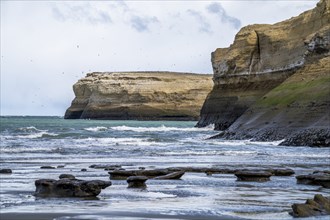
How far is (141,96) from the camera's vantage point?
184 m

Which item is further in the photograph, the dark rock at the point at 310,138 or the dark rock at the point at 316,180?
the dark rock at the point at 310,138

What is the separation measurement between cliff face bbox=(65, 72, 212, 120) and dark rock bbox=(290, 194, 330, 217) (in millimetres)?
162867

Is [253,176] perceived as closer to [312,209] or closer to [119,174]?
[119,174]

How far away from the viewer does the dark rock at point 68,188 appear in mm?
15969

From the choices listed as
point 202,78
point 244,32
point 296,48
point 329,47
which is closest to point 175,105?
point 202,78

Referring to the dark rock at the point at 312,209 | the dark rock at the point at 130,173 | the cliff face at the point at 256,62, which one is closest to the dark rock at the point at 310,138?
the cliff face at the point at 256,62

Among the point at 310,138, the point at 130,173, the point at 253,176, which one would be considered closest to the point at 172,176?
the point at 130,173

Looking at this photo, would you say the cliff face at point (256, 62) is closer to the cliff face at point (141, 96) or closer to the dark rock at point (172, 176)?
the dark rock at point (172, 176)

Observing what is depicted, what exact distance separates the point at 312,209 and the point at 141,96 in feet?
561

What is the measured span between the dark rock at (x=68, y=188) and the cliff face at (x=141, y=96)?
16030 centimetres

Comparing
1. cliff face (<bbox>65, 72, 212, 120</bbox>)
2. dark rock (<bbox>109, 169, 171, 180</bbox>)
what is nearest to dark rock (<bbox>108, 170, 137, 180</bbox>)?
dark rock (<bbox>109, 169, 171, 180</bbox>)

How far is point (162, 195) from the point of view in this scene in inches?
663

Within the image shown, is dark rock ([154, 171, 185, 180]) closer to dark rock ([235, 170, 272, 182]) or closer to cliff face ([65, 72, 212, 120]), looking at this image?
dark rock ([235, 170, 272, 182])

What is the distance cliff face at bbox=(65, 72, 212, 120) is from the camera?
7101 inches
